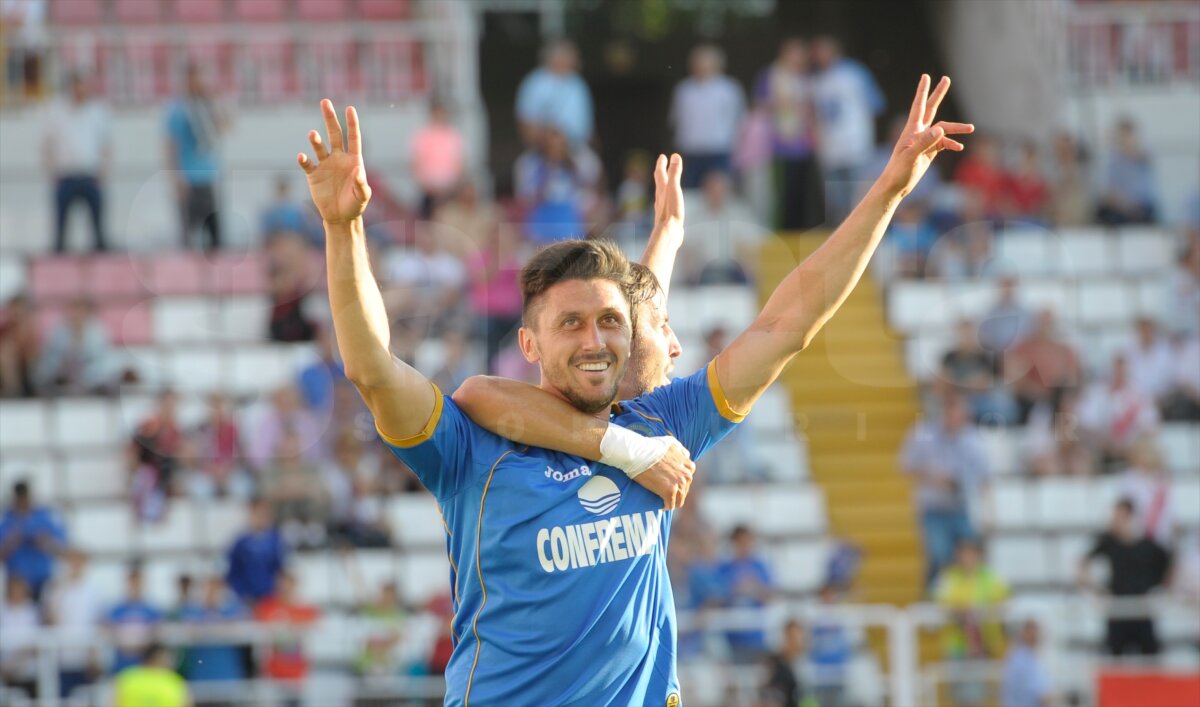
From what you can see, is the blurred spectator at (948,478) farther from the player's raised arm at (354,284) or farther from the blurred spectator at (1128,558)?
the player's raised arm at (354,284)

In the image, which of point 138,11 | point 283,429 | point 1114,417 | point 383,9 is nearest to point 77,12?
point 138,11

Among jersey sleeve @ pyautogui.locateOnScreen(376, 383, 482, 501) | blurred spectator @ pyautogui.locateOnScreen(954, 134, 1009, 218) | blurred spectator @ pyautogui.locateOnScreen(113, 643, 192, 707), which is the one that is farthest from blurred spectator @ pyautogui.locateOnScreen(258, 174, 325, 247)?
jersey sleeve @ pyautogui.locateOnScreen(376, 383, 482, 501)

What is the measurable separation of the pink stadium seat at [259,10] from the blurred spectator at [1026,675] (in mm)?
11653

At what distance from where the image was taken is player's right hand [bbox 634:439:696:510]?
4785 millimetres

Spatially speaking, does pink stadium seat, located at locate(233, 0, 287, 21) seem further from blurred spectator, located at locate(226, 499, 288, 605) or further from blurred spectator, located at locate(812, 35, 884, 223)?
blurred spectator, located at locate(226, 499, 288, 605)

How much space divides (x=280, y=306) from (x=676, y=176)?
10.4m

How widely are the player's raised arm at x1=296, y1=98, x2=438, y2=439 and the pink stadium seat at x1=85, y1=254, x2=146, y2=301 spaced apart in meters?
12.6

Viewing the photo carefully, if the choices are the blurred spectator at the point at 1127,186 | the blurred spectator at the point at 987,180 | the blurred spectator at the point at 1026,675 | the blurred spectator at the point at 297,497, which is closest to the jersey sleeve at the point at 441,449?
the blurred spectator at the point at 1026,675

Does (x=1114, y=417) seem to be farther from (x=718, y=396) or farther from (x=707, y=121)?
(x=718, y=396)

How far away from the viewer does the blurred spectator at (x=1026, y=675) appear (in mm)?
12852

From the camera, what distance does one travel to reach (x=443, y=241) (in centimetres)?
1582

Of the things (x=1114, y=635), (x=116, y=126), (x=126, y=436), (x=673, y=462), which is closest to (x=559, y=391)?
(x=673, y=462)

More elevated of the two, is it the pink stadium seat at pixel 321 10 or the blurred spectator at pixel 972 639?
the pink stadium seat at pixel 321 10

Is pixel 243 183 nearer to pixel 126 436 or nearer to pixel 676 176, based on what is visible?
pixel 126 436
